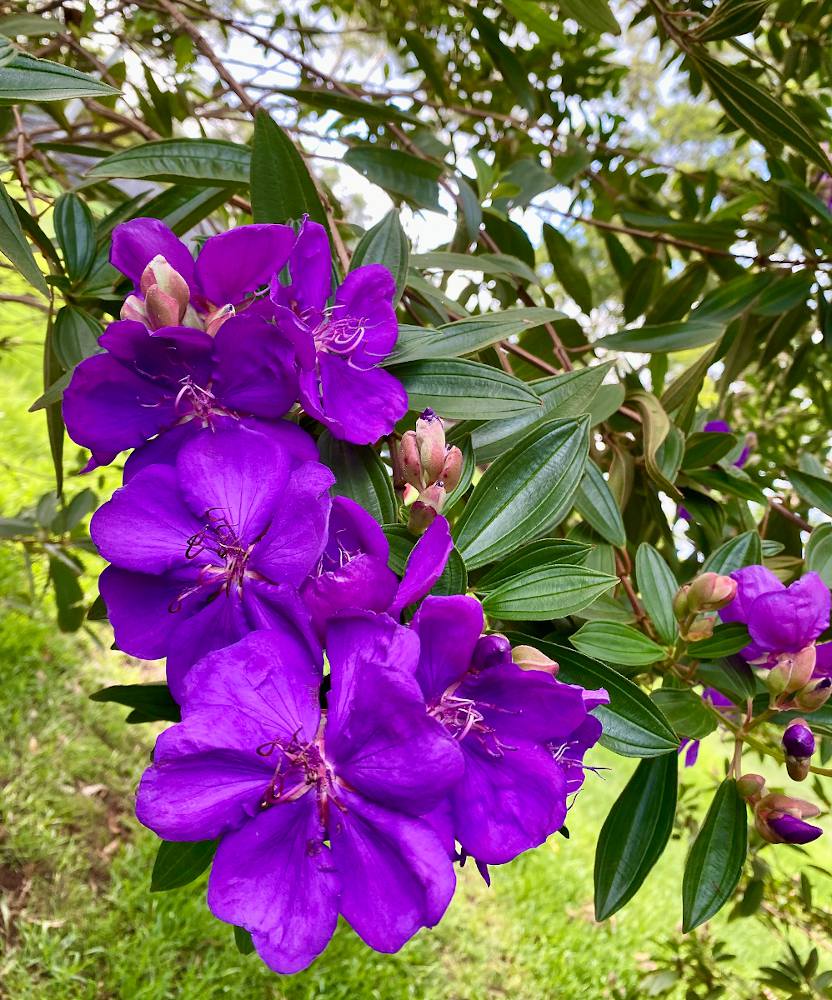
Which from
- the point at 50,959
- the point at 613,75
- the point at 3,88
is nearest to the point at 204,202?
the point at 3,88

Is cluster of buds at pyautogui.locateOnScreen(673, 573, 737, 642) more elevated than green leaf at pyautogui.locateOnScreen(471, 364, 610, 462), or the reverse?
green leaf at pyautogui.locateOnScreen(471, 364, 610, 462)

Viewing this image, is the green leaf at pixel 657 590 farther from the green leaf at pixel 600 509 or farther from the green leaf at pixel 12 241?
the green leaf at pixel 12 241

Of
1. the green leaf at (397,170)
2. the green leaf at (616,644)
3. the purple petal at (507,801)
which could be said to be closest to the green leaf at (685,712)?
the green leaf at (616,644)

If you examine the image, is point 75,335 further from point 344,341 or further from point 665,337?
point 665,337

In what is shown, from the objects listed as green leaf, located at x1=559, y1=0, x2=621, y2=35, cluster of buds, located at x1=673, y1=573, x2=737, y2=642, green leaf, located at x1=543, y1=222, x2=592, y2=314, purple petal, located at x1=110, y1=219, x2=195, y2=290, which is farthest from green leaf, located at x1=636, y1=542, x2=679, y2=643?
green leaf, located at x1=543, y1=222, x2=592, y2=314

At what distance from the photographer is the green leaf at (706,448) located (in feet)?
3.60

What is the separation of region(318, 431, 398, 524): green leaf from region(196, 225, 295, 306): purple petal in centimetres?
14

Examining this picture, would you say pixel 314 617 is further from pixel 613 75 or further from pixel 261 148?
pixel 613 75

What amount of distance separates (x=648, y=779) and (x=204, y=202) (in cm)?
88

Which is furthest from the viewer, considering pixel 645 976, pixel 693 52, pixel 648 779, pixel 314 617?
pixel 645 976

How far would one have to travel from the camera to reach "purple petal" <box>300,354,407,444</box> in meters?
0.65

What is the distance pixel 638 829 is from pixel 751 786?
15 cm

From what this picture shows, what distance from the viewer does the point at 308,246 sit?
0.68 m

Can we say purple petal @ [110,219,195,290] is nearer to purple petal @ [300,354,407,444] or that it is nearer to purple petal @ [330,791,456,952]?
purple petal @ [300,354,407,444]
